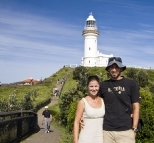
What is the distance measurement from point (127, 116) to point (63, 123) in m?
14.9

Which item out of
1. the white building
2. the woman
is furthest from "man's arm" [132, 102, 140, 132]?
the white building

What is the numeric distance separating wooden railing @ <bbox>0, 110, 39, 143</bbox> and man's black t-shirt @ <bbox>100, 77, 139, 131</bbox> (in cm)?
408

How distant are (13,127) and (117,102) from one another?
223 inches

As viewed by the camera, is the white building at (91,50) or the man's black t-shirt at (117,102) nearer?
the man's black t-shirt at (117,102)

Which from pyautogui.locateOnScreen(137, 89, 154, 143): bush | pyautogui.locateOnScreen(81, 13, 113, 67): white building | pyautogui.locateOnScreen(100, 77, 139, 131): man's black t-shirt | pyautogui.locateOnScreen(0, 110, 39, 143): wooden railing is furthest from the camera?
pyautogui.locateOnScreen(81, 13, 113, 67): white building

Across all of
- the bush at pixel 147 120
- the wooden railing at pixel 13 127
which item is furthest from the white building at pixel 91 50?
the bush at pixel 147 120

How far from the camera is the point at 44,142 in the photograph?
1109 centimetres

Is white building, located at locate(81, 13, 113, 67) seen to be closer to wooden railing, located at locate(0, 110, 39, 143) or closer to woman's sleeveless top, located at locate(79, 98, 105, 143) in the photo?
wooden railing, located at locate(0, 110, 39, 143)

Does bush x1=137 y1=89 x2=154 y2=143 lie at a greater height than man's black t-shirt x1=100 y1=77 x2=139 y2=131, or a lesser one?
lesser

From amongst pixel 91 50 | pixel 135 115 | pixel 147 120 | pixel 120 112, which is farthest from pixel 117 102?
pixel 91 50

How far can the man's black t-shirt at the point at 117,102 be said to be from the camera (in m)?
4.75

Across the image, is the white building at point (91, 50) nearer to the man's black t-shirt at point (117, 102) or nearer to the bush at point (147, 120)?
the bush at point (147, 120)

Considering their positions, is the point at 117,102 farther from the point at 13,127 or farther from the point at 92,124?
the point at 13,127

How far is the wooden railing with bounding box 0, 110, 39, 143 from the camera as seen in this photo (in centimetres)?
831
